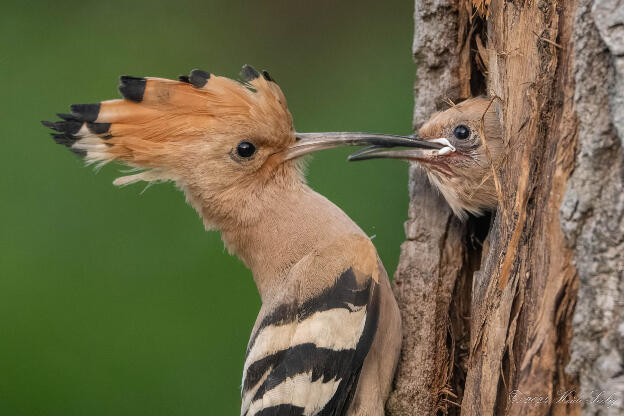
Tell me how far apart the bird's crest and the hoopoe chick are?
328mm

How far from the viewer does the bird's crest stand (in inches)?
84.5

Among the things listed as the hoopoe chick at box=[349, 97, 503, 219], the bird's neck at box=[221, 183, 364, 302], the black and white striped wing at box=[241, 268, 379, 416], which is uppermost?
the hoopoe chick at box=[349, 97, 503, 219]

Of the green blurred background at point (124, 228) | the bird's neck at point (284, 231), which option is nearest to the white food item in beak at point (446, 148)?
the bird's neck at point (284, 231)

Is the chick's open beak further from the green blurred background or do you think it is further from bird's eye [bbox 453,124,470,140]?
the green blurred background

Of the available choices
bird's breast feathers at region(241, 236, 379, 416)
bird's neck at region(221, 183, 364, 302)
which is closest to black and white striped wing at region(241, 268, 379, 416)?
bird's breast feathers at region(241, 236, 379, 416)

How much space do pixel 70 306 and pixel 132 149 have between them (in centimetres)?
136

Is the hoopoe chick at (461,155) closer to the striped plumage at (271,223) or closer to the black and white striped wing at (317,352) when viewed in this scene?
the striped plumage at (271,223)

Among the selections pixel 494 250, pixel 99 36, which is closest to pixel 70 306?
pixel 99 36

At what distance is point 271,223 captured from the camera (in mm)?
2252

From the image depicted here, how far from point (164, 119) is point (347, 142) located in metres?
0.50

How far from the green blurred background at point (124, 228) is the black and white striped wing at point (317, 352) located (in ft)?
3.75

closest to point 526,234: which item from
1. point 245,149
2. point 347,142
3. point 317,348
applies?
point 317,348

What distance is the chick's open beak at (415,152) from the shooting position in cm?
233

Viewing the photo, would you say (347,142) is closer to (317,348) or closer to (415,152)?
(415,152)
